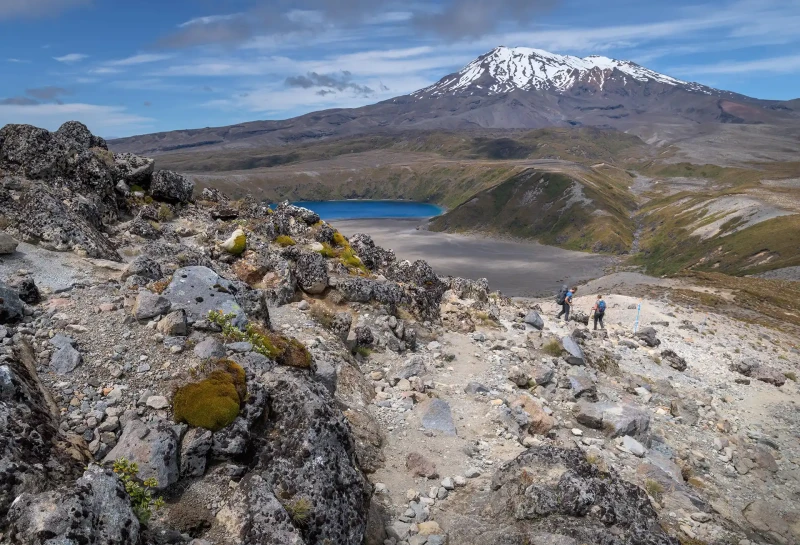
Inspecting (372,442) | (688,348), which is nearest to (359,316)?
(372,442)

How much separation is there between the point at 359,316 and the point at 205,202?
15329mm

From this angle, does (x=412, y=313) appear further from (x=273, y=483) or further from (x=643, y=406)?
(x=273, y=483)

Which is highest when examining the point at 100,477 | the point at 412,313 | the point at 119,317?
the point at 119,317

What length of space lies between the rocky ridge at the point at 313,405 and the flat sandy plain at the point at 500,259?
68.7 metres

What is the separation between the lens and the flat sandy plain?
101812 millimetres

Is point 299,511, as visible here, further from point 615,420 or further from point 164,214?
point 164,214

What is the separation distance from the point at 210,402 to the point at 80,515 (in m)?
2.77

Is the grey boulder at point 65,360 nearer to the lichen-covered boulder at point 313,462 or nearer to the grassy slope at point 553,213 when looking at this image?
the lichen-covered boulder at point 313,462

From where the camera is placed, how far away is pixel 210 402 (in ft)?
27.5

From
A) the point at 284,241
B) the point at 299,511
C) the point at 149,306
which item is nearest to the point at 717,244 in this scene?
the point at 284,241

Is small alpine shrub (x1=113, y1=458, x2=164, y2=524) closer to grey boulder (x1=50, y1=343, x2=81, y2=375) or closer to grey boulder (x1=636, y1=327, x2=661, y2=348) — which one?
grey boulder (x1=50, y1=343, x2=81, y2=375)

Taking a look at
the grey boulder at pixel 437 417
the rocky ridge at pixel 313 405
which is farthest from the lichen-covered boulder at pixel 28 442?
the grey boulder at pixel 437 417

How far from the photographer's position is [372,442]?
12.8 meters

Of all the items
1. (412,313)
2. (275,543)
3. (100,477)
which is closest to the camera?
(100,477)
